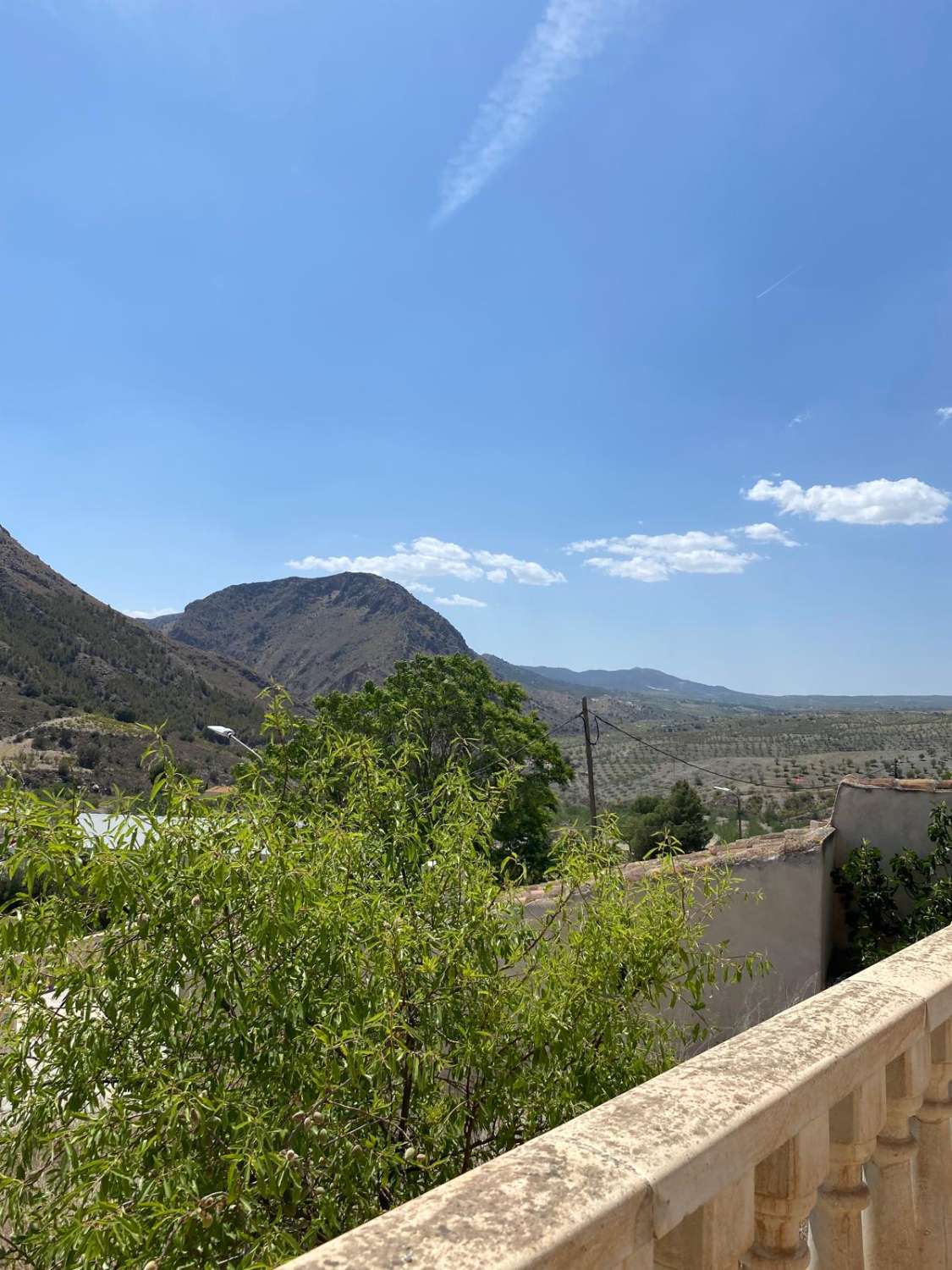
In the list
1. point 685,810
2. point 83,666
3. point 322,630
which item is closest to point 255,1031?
point 685,810

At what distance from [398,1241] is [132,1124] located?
1.52 meters

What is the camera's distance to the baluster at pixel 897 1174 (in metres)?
1.73

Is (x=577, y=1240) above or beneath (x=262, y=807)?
beneath

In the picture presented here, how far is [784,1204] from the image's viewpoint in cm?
141

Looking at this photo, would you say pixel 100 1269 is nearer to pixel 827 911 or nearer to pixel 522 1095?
pixel 522 1095

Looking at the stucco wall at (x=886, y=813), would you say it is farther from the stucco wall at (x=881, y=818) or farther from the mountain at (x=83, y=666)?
the mountain at (x=83, y=666)

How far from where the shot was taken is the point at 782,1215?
4.65 feet

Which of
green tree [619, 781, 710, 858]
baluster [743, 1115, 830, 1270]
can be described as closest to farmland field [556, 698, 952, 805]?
green tree [619, 781, 710, 858]

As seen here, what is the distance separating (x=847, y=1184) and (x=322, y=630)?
167755mm

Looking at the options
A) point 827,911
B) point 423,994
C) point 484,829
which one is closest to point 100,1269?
point 423,994

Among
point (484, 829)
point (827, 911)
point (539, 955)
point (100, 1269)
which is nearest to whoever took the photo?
point (100, 1269)

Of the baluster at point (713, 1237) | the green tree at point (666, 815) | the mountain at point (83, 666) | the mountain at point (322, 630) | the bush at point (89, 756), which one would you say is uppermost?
the mountain at point (322, 630)

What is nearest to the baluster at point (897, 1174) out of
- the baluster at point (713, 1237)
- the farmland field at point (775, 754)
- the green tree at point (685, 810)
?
the baluster at point (713, 1237)

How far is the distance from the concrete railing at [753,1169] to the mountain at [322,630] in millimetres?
123445
